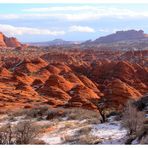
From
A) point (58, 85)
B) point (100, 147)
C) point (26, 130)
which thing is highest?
point (100, 147)

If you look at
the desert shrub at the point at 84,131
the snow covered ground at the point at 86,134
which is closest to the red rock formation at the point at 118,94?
the snow covered ground at the point at 86,134

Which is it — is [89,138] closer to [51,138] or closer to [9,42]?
[51,138]

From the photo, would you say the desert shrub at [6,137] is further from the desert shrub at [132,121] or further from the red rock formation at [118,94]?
the red rock formation at [118,94]

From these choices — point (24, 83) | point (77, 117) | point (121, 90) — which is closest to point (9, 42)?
point (24, 83)

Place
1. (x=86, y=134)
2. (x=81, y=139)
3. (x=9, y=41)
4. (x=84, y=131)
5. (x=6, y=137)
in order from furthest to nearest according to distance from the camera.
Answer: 1. (x=9, y=41)
2. (x=84, y=131)
3. (x=86, y=134)
4. (x=81, y=139)
5. (x=6, y=137)

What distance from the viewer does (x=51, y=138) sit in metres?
15.9

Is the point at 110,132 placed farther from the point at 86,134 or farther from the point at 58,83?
the point at 58,83

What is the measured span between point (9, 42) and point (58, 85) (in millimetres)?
119308

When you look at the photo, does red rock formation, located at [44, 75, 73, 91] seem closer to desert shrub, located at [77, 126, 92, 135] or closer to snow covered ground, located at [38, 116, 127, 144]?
snow covered ground, located at [38, 116, 127, 144]

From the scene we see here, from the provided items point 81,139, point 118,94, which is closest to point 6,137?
point 81,139

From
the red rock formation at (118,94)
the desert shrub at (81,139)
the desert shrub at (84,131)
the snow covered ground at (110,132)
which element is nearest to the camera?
the snow covered ground at (110,132)

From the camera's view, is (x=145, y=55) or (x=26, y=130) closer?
(x=26, y=130)

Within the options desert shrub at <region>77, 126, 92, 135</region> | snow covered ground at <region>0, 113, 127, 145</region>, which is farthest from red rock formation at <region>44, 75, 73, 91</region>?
desert shrub at <region>77, 126, 92, 135</region>

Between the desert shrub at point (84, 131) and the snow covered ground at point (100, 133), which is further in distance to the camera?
the desert shrub at point (84, 131)
